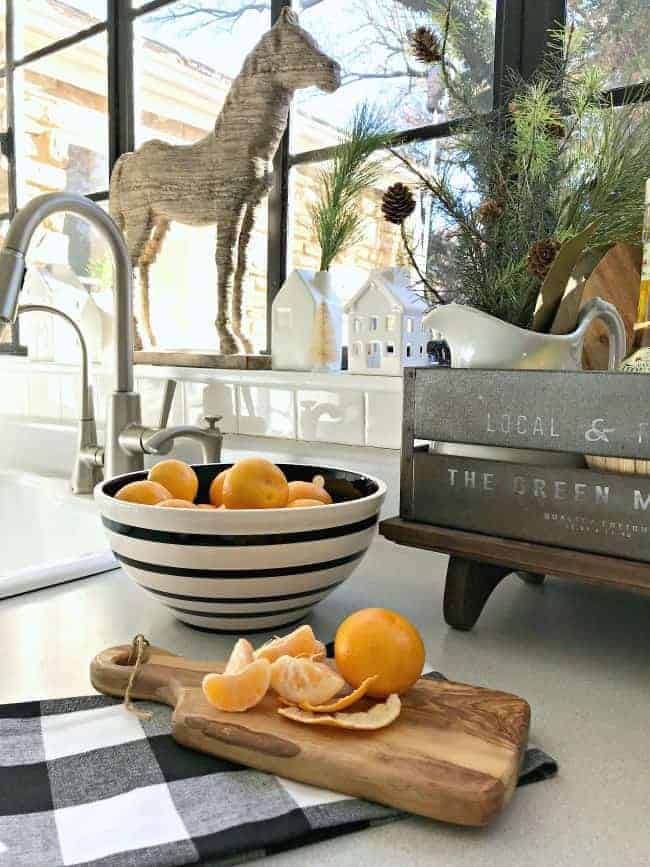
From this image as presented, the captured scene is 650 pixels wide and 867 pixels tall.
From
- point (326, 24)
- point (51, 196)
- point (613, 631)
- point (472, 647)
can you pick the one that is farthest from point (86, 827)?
point (326, 24)

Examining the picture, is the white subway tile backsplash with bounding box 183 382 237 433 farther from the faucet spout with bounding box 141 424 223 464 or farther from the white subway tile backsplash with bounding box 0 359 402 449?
the faucet spout with bounding box 141 424 223 464

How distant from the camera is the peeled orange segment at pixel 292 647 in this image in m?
0.54

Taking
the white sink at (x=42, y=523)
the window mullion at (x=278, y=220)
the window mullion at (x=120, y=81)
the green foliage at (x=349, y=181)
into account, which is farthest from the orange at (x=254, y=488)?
the window mullion at (x=120, y=81)

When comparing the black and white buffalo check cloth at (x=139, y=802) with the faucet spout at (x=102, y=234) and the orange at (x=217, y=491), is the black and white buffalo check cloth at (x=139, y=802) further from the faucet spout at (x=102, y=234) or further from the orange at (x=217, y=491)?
the faucet spout at (x=102, y=234)

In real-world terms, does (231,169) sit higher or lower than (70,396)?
higher

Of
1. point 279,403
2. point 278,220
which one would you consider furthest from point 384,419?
point 278,220

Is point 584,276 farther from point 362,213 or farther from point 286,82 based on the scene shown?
point 286,82

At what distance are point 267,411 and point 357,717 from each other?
80 centimetres

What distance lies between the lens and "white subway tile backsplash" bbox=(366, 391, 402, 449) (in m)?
1.09

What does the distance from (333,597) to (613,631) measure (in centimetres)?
27

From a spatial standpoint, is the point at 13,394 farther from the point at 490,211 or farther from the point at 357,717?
the point at 357,717

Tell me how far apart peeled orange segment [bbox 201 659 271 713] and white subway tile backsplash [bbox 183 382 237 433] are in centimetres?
80

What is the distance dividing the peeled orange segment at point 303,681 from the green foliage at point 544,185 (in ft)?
1.57

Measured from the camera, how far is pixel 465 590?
0.70m
